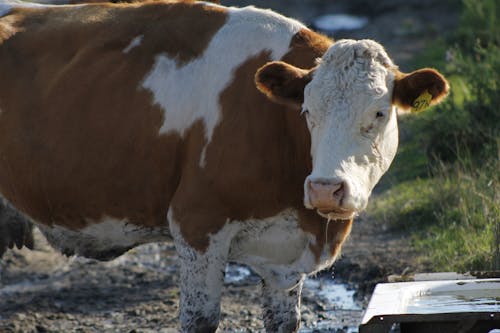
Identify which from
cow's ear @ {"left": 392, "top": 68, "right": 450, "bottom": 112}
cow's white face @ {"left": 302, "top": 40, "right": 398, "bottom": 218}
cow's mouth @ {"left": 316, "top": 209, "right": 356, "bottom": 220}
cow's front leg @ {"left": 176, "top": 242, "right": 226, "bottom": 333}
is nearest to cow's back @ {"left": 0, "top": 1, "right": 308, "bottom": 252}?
cow's front leg @ {"left": 176, "top": 242, "right": 226, "bottom": 333}

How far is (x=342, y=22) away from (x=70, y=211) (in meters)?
17.5

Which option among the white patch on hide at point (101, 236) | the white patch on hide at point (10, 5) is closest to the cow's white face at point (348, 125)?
the white patch on hide at point (101, 236)

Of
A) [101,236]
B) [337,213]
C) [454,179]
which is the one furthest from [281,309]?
[454,179]

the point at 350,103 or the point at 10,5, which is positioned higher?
the point at 350,103

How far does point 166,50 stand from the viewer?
704 centimetres

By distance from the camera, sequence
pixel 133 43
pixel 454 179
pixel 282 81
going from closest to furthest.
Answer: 1. pixel 282 81
2. pixel 133 43
3. pixel 454 179

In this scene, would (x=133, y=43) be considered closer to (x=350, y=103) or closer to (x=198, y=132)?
(x=198, y=132)

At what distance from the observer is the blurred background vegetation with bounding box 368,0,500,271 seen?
28.7 ft

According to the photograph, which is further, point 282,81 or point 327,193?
point 282,81

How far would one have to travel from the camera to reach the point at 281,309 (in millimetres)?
6984

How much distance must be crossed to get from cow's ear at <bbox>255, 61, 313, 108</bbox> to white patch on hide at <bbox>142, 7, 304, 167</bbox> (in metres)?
0.51

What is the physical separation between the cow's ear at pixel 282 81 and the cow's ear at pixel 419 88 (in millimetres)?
486

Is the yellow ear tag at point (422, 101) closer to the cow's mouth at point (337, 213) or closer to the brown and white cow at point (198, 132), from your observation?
the brown and white cow at point (198, 132)

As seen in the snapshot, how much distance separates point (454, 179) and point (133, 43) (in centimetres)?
423
